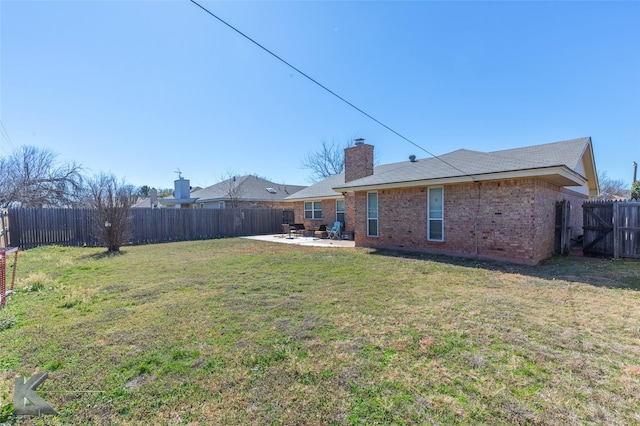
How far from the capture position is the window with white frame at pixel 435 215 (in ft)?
32.1

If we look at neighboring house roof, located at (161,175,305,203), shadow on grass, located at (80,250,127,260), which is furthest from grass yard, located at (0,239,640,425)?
neighboring house roof, located at (161,175,305,203)

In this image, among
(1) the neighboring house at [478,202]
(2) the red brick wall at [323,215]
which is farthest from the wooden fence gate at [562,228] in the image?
(2) the red brick wall at [323,215]

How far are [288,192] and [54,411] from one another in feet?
89.1

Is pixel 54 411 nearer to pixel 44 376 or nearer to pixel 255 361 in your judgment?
pixel 44 376

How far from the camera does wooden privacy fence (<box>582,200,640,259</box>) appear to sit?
894cm

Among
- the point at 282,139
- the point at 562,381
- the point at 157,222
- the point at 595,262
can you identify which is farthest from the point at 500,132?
the point at 157,222

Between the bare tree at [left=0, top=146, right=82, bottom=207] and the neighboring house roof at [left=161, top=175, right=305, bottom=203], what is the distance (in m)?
7.71

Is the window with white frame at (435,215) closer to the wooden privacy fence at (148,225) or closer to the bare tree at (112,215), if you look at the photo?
the bare tree at (112,215)

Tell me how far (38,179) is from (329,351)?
27195 mm

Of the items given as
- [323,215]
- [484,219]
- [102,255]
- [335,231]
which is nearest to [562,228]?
[484,219]

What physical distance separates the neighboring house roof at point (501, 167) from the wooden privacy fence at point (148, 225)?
31.5 feet

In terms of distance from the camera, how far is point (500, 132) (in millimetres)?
17250

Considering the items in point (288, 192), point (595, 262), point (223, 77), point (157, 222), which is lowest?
point (595, 262)

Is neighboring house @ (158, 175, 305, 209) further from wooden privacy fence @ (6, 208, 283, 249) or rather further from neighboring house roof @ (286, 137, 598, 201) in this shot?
neighboring house roof @ (286, 137, 598, 201)
